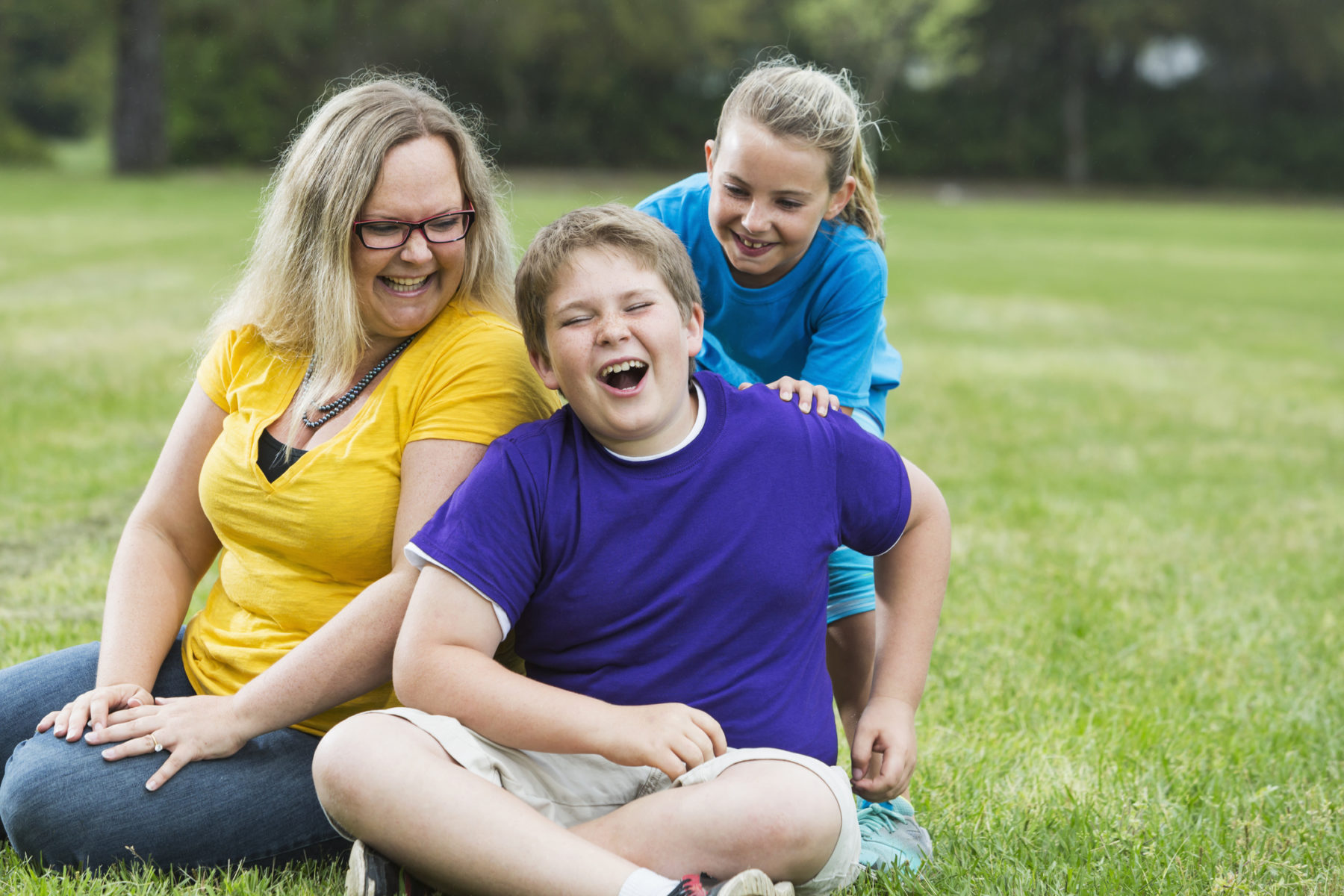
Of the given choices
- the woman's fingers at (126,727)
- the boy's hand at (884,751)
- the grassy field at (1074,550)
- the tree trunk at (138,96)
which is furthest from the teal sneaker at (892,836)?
the tree trunk at (138,96)

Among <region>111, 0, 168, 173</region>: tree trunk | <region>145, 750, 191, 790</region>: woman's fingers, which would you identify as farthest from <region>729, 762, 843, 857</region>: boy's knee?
<region>111, 0, 168, 173</region>: tree trunk

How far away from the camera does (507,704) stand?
81.7 inches

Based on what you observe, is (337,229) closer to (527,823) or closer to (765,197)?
(765,197)

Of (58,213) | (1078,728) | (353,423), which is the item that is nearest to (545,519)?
(353,423)

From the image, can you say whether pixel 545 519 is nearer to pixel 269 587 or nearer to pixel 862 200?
pixel 269 587

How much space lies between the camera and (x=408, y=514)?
2338mm

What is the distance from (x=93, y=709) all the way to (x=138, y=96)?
32.5m

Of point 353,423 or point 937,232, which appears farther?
point 937,232

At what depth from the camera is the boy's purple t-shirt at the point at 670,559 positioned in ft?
7.16

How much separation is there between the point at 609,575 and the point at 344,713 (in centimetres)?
68

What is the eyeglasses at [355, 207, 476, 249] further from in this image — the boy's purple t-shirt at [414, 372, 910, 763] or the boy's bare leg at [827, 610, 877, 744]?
the boy's bare leg at [827, 610, 877, 744]

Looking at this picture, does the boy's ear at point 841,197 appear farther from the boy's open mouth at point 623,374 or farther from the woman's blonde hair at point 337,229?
the boy's open mouth at point 623,374

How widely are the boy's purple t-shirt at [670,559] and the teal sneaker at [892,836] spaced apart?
1.03 ft

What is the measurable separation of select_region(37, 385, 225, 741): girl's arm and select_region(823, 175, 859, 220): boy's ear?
149cm
